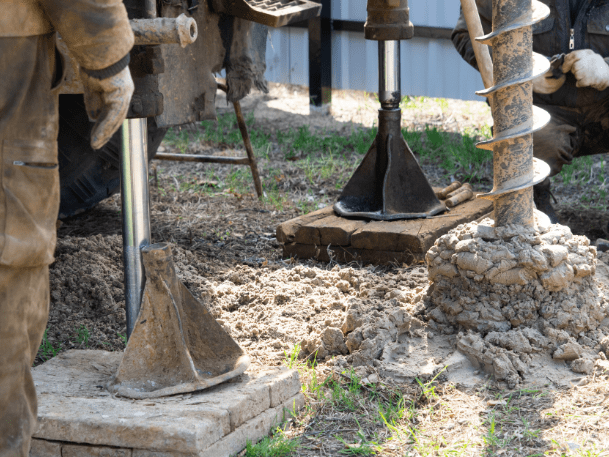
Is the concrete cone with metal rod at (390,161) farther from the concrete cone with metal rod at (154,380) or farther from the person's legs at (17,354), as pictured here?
the person's legs at (17,354)

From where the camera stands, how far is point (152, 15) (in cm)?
210

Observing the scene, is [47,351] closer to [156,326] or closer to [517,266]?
[156,326]

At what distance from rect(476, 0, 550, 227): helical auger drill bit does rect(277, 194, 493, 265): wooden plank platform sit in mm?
711

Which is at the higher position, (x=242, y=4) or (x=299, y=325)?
(x=242, y=4)

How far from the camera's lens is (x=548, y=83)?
11.4 feet

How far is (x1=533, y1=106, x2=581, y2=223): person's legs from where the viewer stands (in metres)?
3.57

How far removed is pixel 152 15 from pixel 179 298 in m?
0.86

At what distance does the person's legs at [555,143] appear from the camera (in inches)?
141

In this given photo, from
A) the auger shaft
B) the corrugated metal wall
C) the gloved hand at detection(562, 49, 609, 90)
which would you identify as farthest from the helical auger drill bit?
the corrugated metal wall

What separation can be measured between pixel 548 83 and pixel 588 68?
8.6 inches

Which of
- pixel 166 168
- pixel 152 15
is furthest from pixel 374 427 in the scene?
pixel 166 168

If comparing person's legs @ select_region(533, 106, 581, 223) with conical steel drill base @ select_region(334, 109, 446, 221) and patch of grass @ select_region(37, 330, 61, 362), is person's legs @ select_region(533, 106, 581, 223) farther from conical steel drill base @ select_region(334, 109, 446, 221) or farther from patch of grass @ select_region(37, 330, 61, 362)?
patch of grass @ select_region(37, 330, 61, 362)

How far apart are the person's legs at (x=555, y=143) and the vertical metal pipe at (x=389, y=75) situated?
76 centimetres

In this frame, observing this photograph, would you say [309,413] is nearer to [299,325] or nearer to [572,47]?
[299,325]
